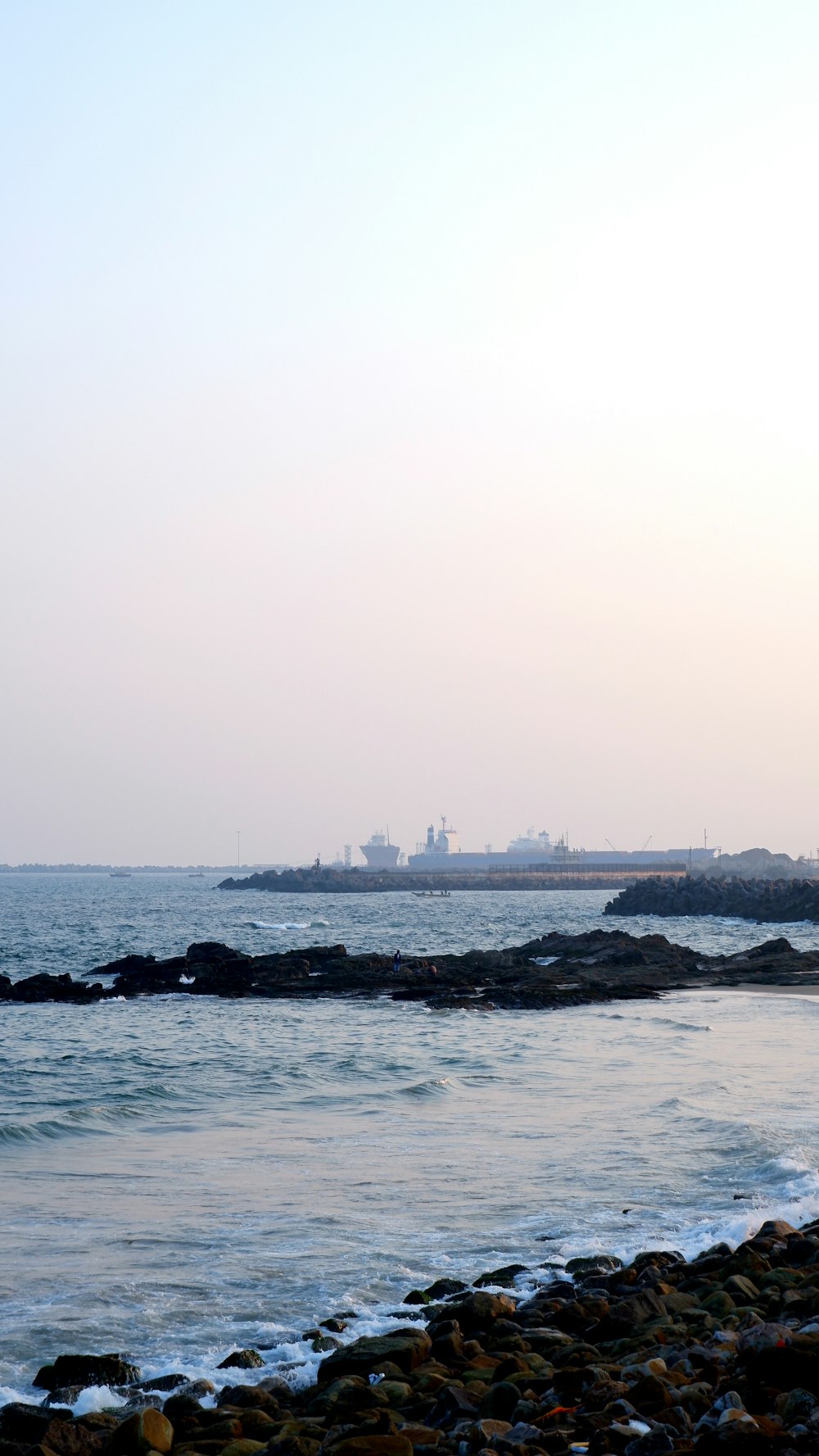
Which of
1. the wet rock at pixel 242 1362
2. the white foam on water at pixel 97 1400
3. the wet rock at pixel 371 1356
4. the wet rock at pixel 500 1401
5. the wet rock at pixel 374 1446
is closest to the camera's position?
the wet rock at pixel 374 1446

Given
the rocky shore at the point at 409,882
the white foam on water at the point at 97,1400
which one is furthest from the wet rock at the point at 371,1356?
the rocky shore at the point at 409,882

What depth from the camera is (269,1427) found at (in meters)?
6.02

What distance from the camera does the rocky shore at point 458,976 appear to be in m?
30.4

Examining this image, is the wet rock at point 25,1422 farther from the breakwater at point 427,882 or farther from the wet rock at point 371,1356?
the breakwater at point 427,882

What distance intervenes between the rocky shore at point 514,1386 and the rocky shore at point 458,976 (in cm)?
2013

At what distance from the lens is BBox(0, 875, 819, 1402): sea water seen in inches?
337

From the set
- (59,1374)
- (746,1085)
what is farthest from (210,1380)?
(746,1085)

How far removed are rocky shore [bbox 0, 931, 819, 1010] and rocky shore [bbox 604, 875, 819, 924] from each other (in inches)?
921

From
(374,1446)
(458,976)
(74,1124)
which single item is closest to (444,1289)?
(374,1446)

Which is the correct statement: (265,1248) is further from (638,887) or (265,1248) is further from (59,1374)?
(638,887)

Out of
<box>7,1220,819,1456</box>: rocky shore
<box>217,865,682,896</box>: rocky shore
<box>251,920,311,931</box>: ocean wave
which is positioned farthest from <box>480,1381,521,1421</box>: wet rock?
<box>217,865,682,896</box>: rocky shore

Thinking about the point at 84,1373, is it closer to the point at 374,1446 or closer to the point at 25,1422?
the point at 25,1422

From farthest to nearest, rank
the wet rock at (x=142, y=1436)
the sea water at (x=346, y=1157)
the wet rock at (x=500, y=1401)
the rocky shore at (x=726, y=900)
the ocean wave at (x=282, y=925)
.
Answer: the ocean wave at (x=282, y=925) < the rocky shore at (x=726, y=900) < the sea water at (x=346, y=1157) < the wet rock at (x=500, y=1401) < the wet rock at (x=142, y=1436)

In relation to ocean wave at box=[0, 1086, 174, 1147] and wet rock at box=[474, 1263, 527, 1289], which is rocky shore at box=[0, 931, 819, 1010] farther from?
wet rock at box=[474, 1263, 527, 1289]
